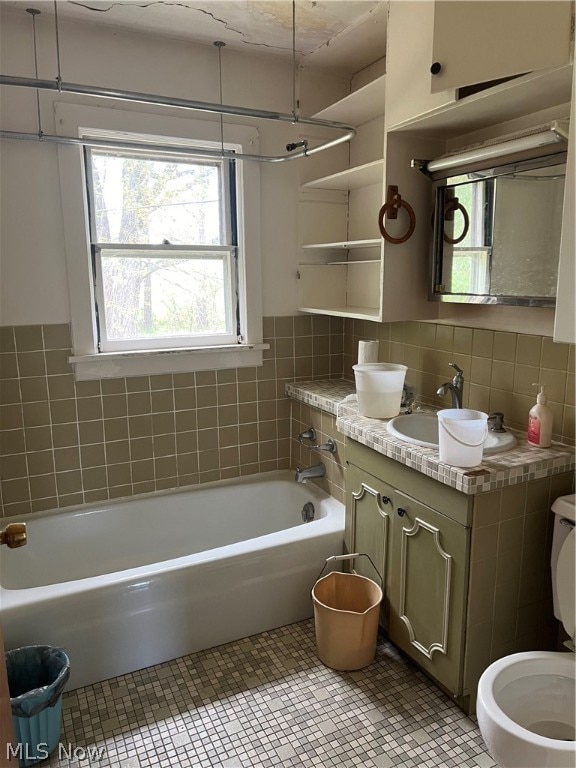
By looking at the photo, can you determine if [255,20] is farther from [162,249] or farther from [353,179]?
[162,249]

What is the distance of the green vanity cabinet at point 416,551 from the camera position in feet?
5.79

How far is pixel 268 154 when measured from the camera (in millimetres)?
2803

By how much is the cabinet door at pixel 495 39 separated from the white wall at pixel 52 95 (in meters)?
1.27

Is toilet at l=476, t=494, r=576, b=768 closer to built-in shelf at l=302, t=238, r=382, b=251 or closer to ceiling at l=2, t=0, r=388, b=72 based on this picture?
built-in shelf at l=302, t=238, r=382, b=251

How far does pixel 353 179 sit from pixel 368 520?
5.39 feet

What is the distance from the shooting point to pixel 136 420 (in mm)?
2707

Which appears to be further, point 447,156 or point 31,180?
point 31,180

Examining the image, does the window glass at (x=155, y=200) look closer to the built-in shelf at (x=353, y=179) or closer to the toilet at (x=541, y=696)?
the built-in shelf at (x=353, y=179)

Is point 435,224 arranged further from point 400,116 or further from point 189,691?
point 189,691

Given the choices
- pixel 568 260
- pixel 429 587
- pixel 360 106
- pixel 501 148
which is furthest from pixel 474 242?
pixel 429 587

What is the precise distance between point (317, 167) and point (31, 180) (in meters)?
1.42

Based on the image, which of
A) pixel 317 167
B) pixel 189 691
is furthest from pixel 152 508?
pixel 317 167

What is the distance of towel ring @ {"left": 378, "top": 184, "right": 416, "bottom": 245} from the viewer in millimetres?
2209

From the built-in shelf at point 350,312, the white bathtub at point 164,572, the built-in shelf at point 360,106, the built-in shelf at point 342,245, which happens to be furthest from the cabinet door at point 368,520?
the built-in shelf at point 360,106
